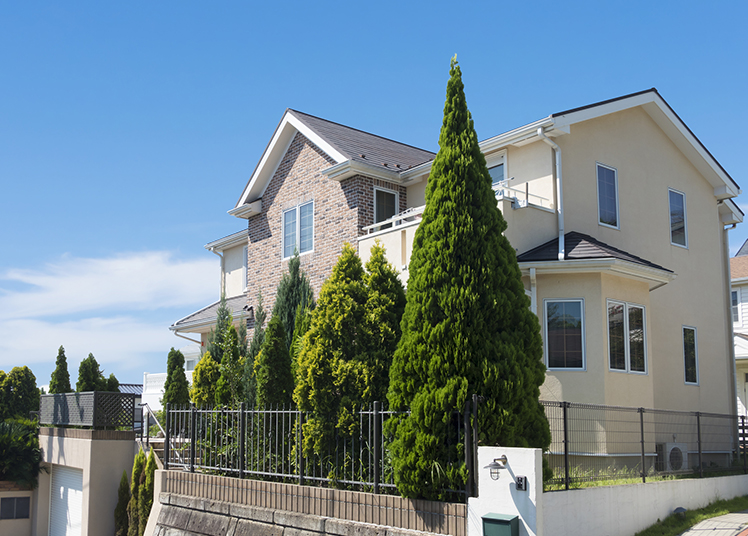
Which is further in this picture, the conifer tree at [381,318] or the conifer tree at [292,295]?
the conifer tree at [292,295]

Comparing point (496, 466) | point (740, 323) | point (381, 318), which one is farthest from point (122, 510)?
point (740, 323)

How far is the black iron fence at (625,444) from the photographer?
10406 mm

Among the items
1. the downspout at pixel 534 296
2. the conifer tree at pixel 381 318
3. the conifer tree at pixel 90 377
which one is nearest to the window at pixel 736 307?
the downspout at pixel 534 296

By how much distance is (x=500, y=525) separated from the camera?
7832 mm

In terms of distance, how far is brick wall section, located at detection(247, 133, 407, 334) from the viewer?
1731cm

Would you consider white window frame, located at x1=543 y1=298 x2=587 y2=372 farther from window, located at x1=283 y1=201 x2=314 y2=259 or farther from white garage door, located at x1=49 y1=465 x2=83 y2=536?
white garage door, located at x1=49 y1=465 x2=83 y2=536

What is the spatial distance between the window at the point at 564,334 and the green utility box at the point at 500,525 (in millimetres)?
6255

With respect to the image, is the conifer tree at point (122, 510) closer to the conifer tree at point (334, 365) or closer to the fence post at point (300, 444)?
the fence post at point (300, 444)

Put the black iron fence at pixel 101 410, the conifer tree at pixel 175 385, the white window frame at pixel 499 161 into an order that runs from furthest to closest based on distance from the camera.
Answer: the conifer tree at pixel 175 385, the black iron fence at pixel 101 410, the white window frame at pixel 499 161

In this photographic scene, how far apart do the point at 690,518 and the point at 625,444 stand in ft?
6.07

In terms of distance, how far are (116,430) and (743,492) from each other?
14.8m

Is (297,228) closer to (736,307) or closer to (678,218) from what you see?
(678,218)

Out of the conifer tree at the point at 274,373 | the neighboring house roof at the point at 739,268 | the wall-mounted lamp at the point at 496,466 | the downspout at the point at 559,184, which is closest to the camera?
the wall-mounted lamp at the point at 496,466

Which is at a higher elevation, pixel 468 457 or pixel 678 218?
pixel 678 218
